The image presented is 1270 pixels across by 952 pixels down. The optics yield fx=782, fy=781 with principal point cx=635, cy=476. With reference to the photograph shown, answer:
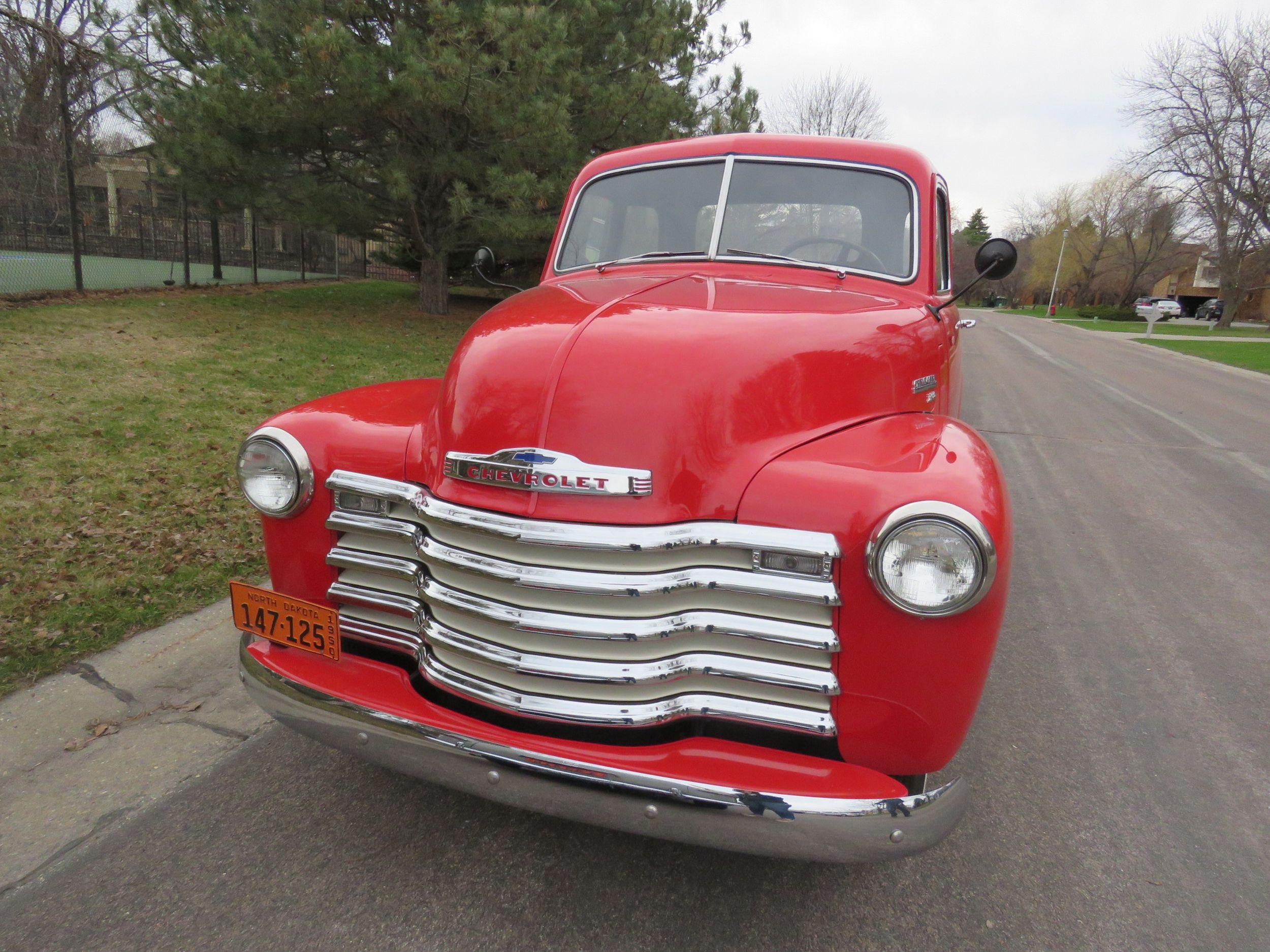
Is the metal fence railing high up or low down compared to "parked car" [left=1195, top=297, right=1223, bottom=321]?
down

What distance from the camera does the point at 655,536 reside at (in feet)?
6.15

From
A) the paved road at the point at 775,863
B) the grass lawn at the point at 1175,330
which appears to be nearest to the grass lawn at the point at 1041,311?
the grass lawn at the point at 1175,330

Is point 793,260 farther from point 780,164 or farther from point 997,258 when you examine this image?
point 997,258

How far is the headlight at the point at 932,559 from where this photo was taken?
176 centimetres

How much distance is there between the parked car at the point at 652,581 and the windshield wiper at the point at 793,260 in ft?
2.38

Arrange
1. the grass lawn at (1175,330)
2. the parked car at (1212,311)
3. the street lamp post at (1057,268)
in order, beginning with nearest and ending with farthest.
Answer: the grass lawn at (1175,330) → the parked car at (1212,311) → the street lamp post at (1057,268)

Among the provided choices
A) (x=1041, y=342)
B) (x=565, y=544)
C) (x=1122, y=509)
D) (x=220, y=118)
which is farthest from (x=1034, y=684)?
(x=1041, y=342)

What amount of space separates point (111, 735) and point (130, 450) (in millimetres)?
3363

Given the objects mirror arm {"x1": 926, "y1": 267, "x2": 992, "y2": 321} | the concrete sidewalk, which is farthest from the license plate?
mirror arm {"x1": 926, "y1": 267, "x2": 992, "y2": 321}

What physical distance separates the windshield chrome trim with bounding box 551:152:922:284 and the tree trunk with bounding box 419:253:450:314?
1255 cm

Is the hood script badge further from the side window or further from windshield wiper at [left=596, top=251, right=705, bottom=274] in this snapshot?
the side window

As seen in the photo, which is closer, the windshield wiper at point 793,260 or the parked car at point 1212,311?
the windshield wiper at point 793,260

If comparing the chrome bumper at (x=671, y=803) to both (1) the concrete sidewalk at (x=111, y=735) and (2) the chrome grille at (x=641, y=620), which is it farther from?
(1) the concrete sidewalk at (x=111, y=735)

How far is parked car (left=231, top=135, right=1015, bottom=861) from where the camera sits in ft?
5.91
